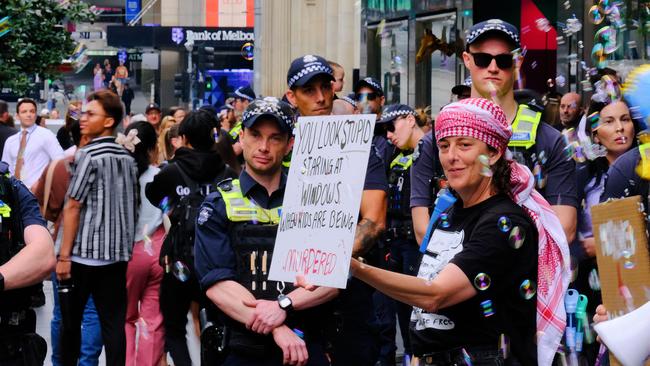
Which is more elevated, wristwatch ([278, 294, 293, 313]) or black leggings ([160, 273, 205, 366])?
wristwatch ([278, 294, 293, 313])

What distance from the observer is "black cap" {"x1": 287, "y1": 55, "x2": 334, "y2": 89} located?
274 inches

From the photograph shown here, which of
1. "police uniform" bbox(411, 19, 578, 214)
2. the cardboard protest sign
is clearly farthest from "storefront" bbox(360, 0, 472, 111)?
the cardboard protest sign

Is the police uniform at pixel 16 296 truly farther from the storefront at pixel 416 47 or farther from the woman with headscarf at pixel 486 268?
the storefront at pixel 416 47

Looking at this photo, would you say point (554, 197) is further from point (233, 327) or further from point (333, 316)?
point (233, 327)

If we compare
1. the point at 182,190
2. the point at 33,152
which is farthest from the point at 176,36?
the point at 182,190

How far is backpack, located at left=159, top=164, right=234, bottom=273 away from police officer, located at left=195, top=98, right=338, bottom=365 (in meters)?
2.52

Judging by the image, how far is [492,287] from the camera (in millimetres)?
4586

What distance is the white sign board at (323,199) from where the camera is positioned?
457cm

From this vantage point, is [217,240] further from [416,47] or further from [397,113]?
[416,47]

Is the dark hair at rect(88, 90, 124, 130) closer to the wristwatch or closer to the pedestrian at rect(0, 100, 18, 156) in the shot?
the wristwatch

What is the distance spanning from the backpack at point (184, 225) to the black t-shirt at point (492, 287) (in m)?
3.69

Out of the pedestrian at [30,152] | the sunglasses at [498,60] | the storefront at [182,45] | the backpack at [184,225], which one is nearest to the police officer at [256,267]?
the sunglasses at [498,60]

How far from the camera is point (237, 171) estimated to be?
9.62m

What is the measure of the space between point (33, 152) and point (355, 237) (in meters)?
10.1
